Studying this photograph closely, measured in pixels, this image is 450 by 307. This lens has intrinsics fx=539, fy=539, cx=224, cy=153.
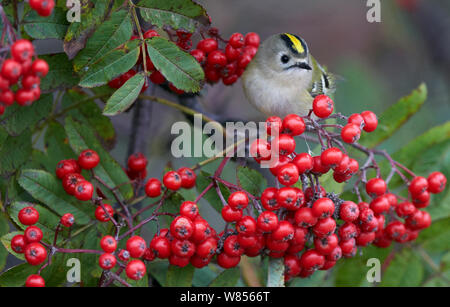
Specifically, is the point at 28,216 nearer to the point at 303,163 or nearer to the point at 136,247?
the point at 136,247

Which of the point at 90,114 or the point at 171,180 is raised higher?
the point at 171,180

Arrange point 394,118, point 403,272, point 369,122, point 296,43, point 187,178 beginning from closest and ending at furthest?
1. point 369,122
2. point 187,178
3. point 403,272
4. point 394,118
5. point 296,43

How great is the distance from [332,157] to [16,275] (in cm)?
133

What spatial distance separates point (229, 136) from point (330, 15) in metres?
4.53

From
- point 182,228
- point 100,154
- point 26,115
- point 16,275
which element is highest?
point 182,228

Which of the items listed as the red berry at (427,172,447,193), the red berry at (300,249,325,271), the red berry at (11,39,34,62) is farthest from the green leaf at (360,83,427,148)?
the red berry at (11,39,34,62)

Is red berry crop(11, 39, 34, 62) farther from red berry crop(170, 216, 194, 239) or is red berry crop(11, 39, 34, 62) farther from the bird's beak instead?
the bird's beak

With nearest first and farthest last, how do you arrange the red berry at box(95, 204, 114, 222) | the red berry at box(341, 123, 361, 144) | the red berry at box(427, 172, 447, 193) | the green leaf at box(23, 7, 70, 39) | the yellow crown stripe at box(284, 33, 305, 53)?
the green leaf at box(23, 7, 70, 39) < the red berry at box(341, 123, 361, 144) < the red berry at box(95, 204, 114, 222) < the red berry at box(427, 172, 447, 193) < the yellow crown stripe at box(284, 33, 305, 53)

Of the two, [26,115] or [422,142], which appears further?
[422,142]

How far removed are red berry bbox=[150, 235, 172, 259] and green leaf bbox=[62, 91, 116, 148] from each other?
78 cm

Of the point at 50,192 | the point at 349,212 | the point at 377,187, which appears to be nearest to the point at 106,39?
the point at 50,192

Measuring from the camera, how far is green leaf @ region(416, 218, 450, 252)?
2814 mm

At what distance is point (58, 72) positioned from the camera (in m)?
2.25
